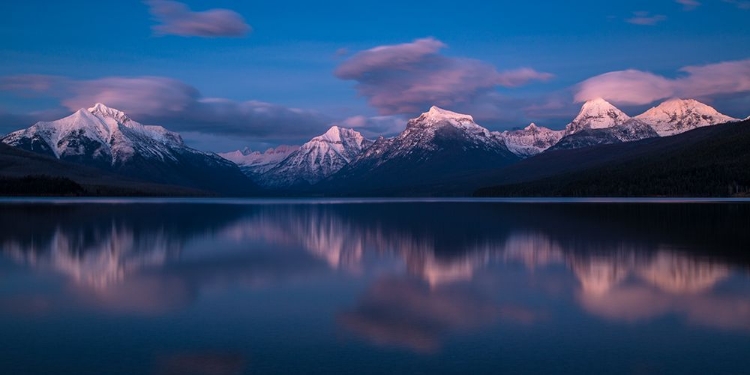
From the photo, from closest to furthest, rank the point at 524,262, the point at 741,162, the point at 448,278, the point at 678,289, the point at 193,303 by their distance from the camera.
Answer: the point at 193,303
the point at 678,289
the point at 448,278
the point at 524,262
the point at 741,162

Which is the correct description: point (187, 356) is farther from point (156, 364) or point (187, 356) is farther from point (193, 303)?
point (193, 303)

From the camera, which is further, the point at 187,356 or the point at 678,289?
the point at 678,289

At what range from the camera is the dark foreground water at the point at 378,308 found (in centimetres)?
1628

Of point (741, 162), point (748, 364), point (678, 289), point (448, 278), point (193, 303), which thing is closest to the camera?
point (748, 364)

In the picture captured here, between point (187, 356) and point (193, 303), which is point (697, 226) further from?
point (187, 356)

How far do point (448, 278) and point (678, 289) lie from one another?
9696 mm

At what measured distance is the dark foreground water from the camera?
1628 centimetres

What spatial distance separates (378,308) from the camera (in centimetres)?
2295

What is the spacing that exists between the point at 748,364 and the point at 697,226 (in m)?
48.1

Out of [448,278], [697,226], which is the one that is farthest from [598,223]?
[448,278]

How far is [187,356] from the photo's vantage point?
16.6 m

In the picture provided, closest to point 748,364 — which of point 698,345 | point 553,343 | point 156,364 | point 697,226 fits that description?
point 698,345

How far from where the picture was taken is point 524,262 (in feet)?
116

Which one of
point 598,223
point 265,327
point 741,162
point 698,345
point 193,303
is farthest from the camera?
point 741,162
